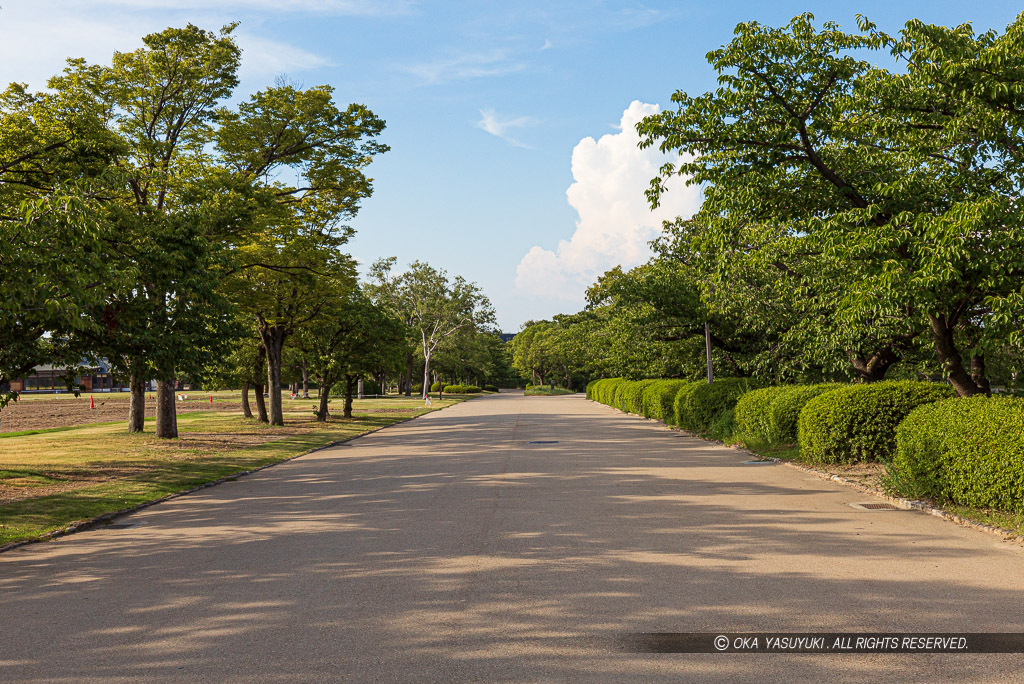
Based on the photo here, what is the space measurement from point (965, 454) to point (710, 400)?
42.4 ft

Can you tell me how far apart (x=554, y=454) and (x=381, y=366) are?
60.5 ft

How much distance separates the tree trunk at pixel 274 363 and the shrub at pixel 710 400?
52.3 feet

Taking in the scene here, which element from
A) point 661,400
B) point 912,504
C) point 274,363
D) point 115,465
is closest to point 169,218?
point 115,465

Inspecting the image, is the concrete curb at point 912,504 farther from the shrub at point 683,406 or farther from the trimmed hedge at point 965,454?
the shrub at point 683,406

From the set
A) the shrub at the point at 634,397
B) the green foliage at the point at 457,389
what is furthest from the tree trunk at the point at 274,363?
the green foliage at the point at 457,389

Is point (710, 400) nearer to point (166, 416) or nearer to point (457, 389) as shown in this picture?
point (166, 416)

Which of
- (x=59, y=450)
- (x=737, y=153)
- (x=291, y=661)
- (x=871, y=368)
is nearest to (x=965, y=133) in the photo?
(x=737, y=153)

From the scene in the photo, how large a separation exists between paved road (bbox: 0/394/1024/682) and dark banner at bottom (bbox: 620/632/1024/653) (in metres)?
0.11

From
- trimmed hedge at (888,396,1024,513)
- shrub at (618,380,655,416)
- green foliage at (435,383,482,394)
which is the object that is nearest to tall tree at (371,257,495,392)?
green foliage at (435,383,482,394)

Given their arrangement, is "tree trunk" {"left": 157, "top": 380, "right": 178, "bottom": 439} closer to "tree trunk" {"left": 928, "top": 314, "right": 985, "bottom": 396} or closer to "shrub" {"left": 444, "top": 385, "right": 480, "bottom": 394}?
"tree trunk" {"left": 928, "top": 314, "right": 985, "bottom": 396}

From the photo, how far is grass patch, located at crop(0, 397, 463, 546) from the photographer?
402 inches

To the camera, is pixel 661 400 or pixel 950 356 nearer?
pixel 950 356

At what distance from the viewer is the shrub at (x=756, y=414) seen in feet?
53.4

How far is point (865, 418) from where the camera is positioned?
1201cm
